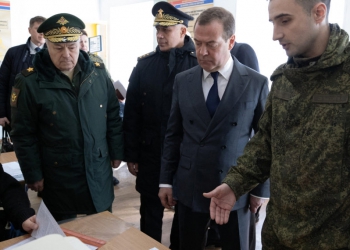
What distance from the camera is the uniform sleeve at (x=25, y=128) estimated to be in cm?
175

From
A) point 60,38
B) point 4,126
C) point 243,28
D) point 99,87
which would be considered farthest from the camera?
point 243,28

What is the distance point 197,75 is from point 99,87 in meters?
0.60

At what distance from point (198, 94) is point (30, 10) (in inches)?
200

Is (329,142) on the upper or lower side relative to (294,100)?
lower

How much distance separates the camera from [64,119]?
69.9 inches

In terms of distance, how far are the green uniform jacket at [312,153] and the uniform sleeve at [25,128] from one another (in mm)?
1236

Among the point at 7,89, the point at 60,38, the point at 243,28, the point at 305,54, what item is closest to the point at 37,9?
the point at 7,89

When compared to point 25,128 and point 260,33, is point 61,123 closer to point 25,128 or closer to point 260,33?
point 25,128

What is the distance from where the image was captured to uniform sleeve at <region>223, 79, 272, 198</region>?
4.02 feet

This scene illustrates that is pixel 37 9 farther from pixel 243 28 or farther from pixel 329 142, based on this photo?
pixel 329 142

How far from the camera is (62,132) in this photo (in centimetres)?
177

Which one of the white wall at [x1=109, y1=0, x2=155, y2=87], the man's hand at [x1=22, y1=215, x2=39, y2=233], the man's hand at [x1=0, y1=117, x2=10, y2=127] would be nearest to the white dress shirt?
the man's hand at [x1=22, y1=215, x2=39, y2=233]

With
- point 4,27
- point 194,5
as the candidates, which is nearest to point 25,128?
point 194,5

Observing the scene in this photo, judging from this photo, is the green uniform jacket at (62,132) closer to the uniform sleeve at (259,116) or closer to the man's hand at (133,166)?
the man's hand at (133,166)
